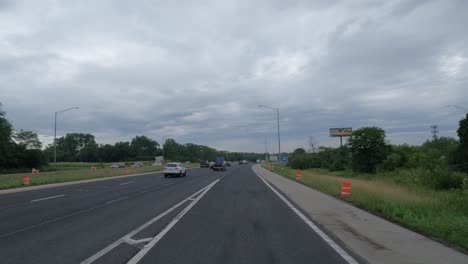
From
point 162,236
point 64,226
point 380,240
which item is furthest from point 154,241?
point 380,240

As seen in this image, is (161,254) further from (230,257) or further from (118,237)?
(118,237)

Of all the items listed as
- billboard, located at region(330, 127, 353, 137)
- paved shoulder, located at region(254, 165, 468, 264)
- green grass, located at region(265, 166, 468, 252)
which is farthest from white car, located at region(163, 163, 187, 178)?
billboard, located at region(330, 127, 353, 137)

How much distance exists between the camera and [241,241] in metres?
9.71

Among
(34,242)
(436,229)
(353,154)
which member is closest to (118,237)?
(34,242)

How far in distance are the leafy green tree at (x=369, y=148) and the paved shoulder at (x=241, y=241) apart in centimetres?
3665

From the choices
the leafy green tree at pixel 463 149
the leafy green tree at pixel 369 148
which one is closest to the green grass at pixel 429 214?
the leafy green tree at pixel 463 149

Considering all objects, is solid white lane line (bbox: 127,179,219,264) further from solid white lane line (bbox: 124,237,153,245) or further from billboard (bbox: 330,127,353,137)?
billboard (bbox: 330,127,353,137)

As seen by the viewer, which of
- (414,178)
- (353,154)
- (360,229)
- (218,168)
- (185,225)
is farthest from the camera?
(218,168)

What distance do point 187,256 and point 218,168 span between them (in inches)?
2590

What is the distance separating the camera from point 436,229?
1058cm

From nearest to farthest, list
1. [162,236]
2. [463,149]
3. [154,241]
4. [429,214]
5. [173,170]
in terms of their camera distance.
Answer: [154,241] < [162,236] < [429,214] < [463,149] < [173,170]

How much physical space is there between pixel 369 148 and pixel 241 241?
4272 centimetres

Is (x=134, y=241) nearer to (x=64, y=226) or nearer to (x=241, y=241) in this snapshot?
(x=241, y=241)

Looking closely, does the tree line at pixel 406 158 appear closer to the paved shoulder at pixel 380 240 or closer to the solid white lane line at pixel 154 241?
the paved shoulder at pixel 380 240
